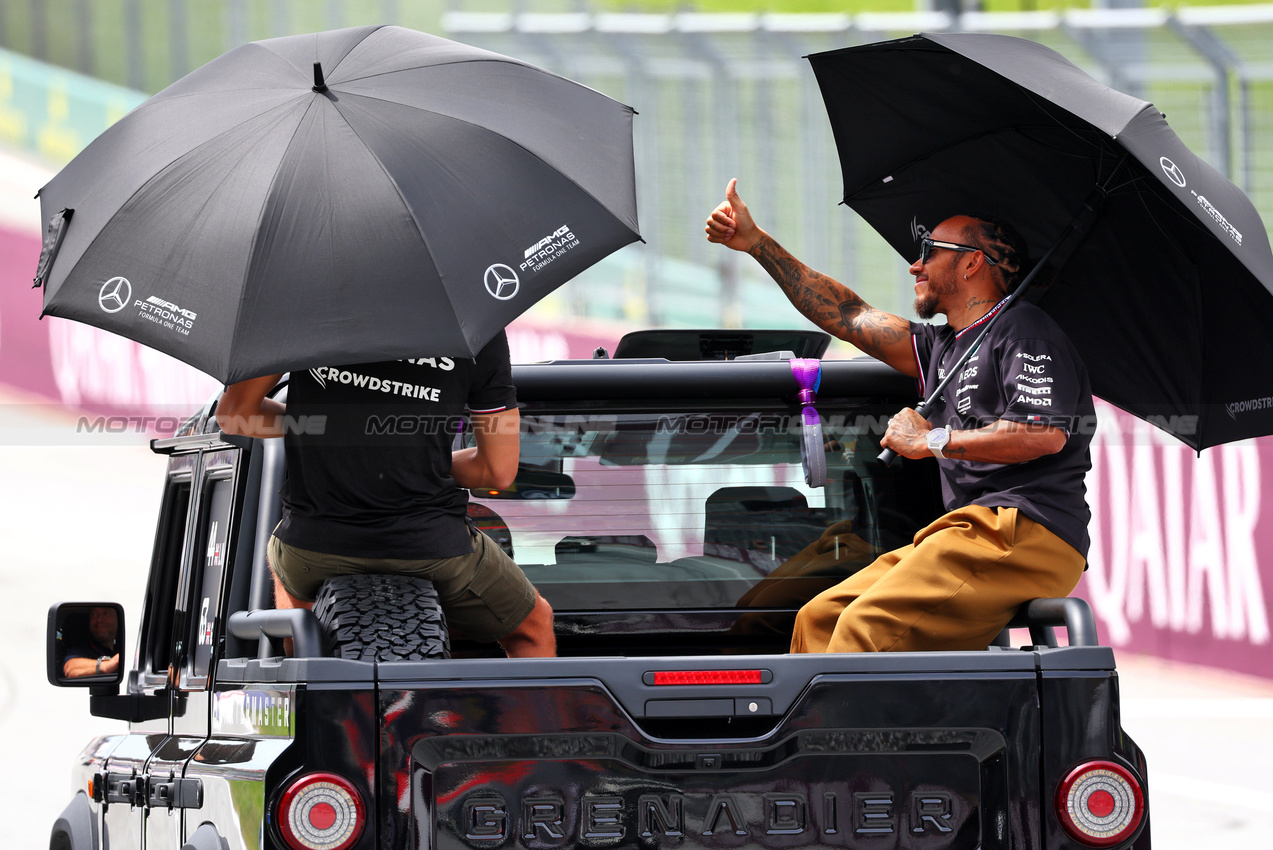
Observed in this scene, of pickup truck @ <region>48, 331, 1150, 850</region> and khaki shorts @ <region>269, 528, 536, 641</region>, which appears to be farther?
khaki shorts @ <region>269, 528, 536, 641</region>

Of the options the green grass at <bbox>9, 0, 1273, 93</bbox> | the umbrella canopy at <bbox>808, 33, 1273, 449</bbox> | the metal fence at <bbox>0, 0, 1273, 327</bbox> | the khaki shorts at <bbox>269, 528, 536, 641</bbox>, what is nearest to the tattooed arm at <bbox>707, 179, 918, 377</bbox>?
the umbrella canopy at <bbox>808, 33, 1273, 449</bbox>

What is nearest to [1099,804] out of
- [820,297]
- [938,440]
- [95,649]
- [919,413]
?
[938,440]

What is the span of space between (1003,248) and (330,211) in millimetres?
2054

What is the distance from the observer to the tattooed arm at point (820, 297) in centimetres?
416

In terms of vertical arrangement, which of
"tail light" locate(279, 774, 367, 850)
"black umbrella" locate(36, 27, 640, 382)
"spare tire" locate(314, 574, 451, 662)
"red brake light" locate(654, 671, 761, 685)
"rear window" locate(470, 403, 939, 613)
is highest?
"black umbrella" locate(36, 27, 640, 382)

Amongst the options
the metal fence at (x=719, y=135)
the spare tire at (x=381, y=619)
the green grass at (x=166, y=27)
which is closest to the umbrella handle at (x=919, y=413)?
the spare tire at (x=381, y=619)

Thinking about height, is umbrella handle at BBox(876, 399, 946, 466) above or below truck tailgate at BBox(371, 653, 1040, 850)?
above

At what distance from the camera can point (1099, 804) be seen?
2.77 metres

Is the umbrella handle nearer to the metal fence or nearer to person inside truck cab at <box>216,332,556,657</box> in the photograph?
person inside truck cab at <box>216,332,556,657</box>

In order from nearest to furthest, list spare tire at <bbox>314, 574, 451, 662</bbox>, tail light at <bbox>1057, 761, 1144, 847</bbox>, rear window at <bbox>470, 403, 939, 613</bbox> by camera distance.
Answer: tail light at <bbox>1057, 761, 1144, 847</bbox> → spare tire at <bbox>314, 574, 451, 662</bbox> → rear window at <bbox>470, 403, 939, 613</bbox>

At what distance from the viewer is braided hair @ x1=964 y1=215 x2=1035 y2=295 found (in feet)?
13.4

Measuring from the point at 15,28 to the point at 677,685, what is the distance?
57.2 feet

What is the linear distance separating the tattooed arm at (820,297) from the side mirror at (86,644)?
2.07 m

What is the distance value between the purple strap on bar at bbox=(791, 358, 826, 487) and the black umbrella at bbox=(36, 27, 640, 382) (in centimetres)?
81
